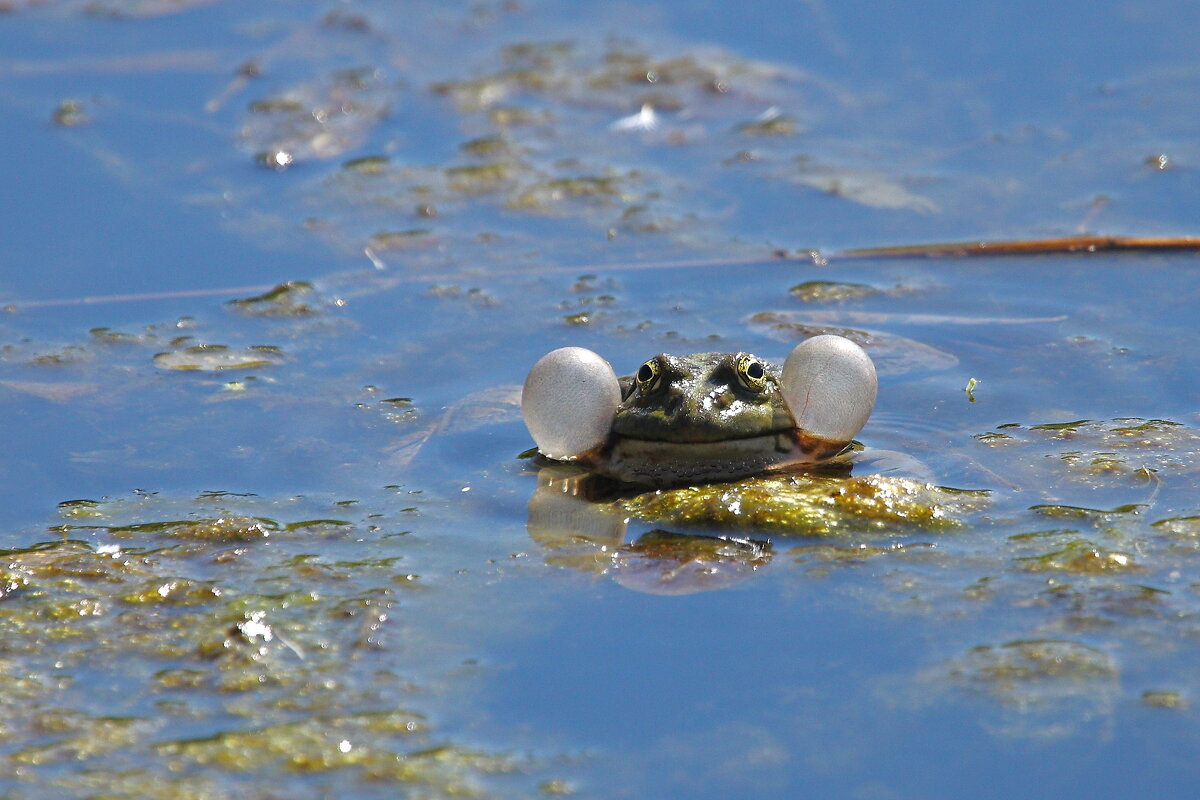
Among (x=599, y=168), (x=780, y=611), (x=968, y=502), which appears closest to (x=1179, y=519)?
(x=968, y=502)

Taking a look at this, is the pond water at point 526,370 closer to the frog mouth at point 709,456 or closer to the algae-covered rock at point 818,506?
the algae-covered rock at point 818,506

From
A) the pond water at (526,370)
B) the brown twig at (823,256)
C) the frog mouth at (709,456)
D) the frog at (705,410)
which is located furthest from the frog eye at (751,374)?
the brown twig at (823,256)

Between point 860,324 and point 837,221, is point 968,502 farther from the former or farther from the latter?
point 837,221

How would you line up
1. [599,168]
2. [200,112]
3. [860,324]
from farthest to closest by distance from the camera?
1. [200,112]
2. [599,168]
3. [860,324]

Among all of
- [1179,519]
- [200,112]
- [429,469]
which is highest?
[200,112]

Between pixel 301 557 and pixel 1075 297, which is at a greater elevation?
pixel 1075 297

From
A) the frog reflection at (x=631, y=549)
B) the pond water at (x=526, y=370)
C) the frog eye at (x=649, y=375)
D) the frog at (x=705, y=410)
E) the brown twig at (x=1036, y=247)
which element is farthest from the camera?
the brown twig at (x=1036, y=247)
